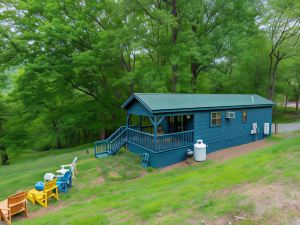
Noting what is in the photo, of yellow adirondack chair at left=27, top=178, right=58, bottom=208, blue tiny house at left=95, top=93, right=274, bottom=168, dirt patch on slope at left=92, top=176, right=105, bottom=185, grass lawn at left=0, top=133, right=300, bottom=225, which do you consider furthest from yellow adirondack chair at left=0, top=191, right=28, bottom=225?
blue tiny house at left=95, top=93, right=274, bottom=168

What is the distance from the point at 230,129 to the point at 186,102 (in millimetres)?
3887

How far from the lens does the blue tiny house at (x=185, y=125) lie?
9281 millimetres

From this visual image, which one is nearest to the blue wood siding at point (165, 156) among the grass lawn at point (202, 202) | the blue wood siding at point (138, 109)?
the grass lawn at point (202, 202)

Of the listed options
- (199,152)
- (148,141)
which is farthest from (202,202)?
(199,152)

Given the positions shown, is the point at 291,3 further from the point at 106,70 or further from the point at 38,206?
the point at 38,206

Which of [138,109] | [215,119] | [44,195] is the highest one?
[138,109]

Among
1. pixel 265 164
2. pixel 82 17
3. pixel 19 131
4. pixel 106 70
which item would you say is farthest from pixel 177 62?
pixel 19 131

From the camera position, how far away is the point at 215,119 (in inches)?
440

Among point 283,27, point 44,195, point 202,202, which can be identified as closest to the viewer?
point 202,202

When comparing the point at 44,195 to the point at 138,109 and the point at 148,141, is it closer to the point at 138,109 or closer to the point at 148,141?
the point at 148,141

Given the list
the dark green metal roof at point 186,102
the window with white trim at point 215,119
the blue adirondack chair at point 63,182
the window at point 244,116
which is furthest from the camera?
the window at point 244,116

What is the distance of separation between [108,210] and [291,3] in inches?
834

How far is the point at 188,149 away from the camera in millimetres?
10117

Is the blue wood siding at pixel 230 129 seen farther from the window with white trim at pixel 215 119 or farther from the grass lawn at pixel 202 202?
the grass lawn at pixel 202 202
